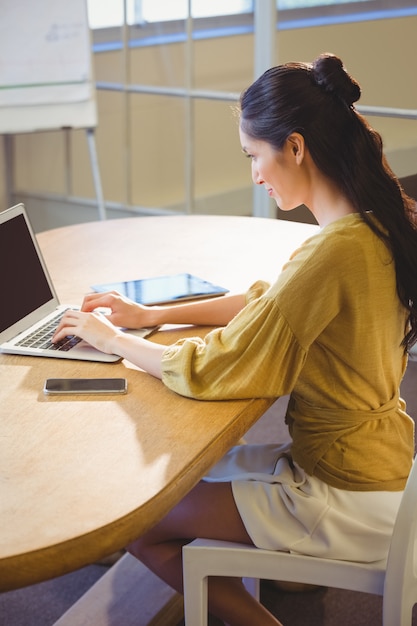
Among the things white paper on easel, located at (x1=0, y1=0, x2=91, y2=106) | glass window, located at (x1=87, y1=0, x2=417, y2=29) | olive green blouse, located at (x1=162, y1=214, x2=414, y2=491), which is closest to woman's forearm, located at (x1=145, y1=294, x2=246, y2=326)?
olive green blouse, located at (x1=162, y1=214, x2=414, y2=491)

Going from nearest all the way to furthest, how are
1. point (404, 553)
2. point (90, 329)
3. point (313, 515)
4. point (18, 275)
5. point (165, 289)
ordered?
point (404, 553) < point (313, 515) < point (90, 329) < point (18, 275) < point (165, 289)

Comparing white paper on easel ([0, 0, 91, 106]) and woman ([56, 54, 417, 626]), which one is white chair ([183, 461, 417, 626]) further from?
white paper on easel ([0, 0, 91, 106])

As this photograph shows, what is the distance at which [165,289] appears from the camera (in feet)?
6.22

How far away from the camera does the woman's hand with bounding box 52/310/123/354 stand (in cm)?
157

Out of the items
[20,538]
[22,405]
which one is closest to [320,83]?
[22,405]

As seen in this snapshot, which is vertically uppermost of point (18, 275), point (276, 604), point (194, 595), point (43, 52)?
point (43, 52)

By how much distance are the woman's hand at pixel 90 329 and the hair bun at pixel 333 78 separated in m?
0.54

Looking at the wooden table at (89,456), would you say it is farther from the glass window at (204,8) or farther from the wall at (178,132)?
the glass window at (204,8)

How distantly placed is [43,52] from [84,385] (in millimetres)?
2564

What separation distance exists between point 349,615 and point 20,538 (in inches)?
48.5

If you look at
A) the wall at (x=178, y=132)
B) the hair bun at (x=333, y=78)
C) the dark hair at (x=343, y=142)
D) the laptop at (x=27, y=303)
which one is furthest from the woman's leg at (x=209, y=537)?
the wall at (x=178, y=132)

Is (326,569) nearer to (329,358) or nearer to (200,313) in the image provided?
(329,358)

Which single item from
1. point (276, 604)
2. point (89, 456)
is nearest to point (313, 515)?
point (89, 456)

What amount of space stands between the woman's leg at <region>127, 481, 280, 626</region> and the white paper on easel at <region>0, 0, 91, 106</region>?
2.55 metres
